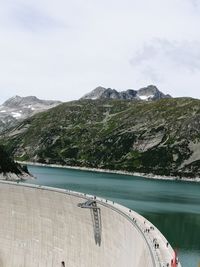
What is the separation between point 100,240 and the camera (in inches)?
1806

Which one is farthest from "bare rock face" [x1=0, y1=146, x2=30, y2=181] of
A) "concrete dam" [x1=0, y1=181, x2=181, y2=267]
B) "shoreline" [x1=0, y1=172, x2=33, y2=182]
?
"concrete dam" [x1=0, y1=181, x2=181, y2=267]

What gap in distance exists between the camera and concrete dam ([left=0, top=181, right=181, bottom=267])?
3890cm

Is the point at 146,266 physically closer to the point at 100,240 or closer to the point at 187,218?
the point at 100,240

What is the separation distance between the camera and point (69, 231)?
2051 inches

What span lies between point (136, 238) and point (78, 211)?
50.5ft

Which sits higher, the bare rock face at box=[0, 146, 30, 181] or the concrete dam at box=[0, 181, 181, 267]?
the bare rock face at box=[0, 146, 30, 181]

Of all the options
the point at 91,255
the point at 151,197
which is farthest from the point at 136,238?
the point at 151,197

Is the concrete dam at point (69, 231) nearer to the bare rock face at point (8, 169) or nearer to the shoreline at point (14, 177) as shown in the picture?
the shoreline at point (14, 177)

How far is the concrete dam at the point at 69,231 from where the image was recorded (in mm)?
38903

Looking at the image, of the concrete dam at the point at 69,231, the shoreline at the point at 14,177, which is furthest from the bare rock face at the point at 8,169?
the concrete dam at the point at 69,231

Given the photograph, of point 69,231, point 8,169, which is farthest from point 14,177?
point 69,231

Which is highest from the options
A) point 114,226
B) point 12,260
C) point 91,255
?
point 114,226

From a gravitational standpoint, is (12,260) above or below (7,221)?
below

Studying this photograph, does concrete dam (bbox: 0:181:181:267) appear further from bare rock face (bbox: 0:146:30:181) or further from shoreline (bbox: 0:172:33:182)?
bare rock face (bbox: 0:146:30:181)
